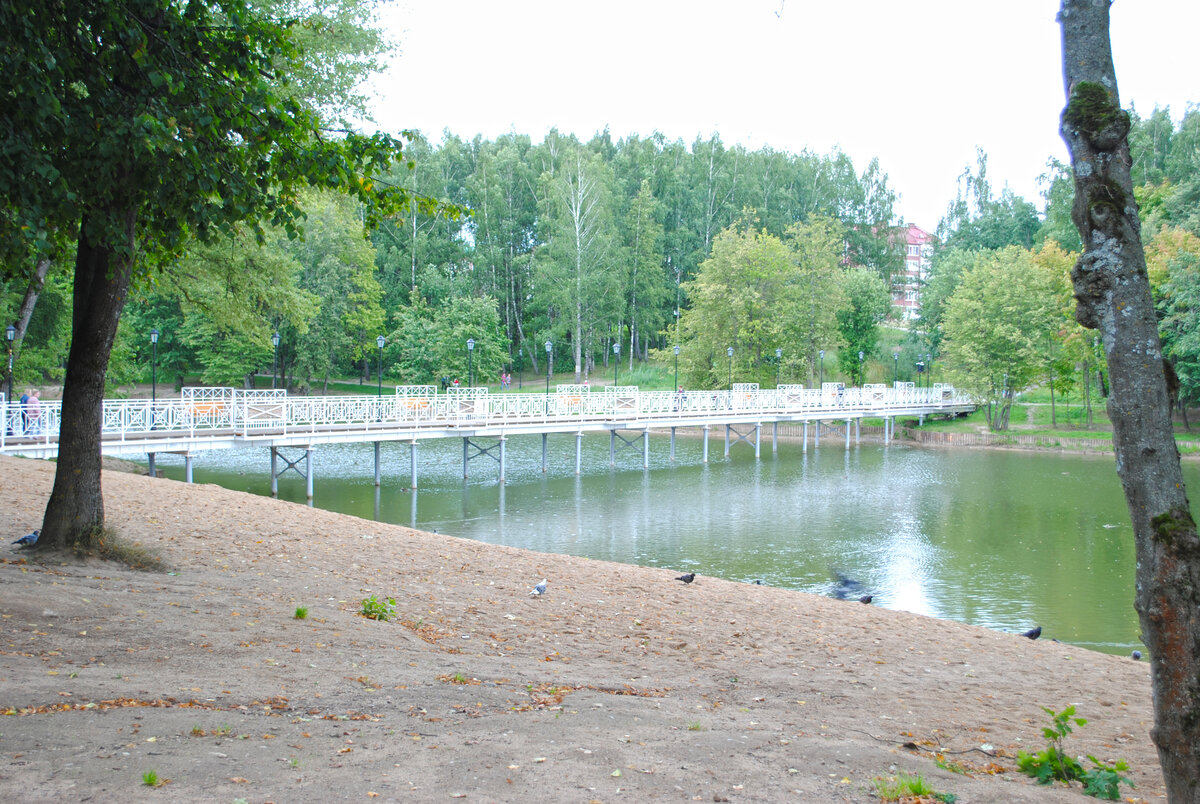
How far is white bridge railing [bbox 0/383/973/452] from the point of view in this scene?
22.1 meters

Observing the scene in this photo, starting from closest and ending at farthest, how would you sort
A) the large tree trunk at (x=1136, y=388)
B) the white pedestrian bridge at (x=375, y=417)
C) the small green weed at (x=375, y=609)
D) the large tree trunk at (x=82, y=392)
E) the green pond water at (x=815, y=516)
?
the large tree trunk at (x=1136, y=388) → the small green weed at (x=375, y=609) → the large tree trunk at (x=82, y=392) → the green pond water at (x=815, y=516) → the white pedestrian bridge at (x=375, y=417)

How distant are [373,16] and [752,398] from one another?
93.1 feet

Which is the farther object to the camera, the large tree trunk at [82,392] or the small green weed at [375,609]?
the large tree trunk at [82,392]

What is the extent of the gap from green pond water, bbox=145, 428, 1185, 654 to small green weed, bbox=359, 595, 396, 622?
897cm

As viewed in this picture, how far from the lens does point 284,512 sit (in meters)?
14.5

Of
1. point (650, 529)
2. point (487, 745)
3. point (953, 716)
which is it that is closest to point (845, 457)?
point (650, 529)

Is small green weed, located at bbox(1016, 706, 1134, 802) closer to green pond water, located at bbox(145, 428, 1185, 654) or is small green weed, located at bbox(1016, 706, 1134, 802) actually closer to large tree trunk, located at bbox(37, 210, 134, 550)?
large tree trunk, located at bbox(37, 210, 134, 550)

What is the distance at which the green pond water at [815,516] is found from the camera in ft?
52.3

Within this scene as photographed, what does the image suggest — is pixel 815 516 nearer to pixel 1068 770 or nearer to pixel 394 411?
pixel 394 411

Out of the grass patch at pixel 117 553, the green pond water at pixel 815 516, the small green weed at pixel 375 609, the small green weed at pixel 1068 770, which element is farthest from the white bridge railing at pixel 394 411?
the small green weed at pixel 1068 770

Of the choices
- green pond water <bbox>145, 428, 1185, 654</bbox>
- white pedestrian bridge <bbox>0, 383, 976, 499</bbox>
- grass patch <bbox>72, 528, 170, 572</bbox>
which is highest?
white pedestrian bridge <bbox>0, 383, 976, 499</bbox>

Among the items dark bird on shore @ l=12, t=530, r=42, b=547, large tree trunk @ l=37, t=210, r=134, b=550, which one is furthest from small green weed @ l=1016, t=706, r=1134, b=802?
dark bird on shore @ l=12, t=530, r=42, b=547

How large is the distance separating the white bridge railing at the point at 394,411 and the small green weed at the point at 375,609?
15.2 m

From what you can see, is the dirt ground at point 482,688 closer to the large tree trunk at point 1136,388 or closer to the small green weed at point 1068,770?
the small green weed at point 1068,770
